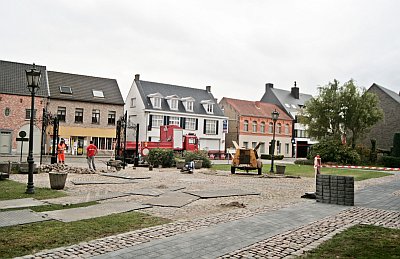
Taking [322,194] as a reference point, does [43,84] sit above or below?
above

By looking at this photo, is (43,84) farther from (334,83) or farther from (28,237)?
(28,237)

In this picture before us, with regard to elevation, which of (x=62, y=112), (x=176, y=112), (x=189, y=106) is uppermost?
(x=189, y=106)

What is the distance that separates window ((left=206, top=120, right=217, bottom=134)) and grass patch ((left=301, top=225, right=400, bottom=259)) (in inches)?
1706

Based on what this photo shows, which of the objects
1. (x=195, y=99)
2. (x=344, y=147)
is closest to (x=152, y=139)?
(x=195, y=99)

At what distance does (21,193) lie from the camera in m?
10.9

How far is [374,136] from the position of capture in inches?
1907

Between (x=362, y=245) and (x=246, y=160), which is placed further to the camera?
(x=246, y=160)

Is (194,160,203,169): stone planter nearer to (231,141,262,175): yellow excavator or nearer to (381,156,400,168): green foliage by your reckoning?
(231,141,262,175): yellow excavator

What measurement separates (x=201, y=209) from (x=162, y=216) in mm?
1401

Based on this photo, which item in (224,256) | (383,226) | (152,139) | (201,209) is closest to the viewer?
(224,256)

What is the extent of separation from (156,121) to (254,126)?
1673 centimetres

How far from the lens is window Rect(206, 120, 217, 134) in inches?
1992

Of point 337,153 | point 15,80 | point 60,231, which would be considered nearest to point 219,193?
point 60,231

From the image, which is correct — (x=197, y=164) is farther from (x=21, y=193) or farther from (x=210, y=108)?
(x=210, y=108)
